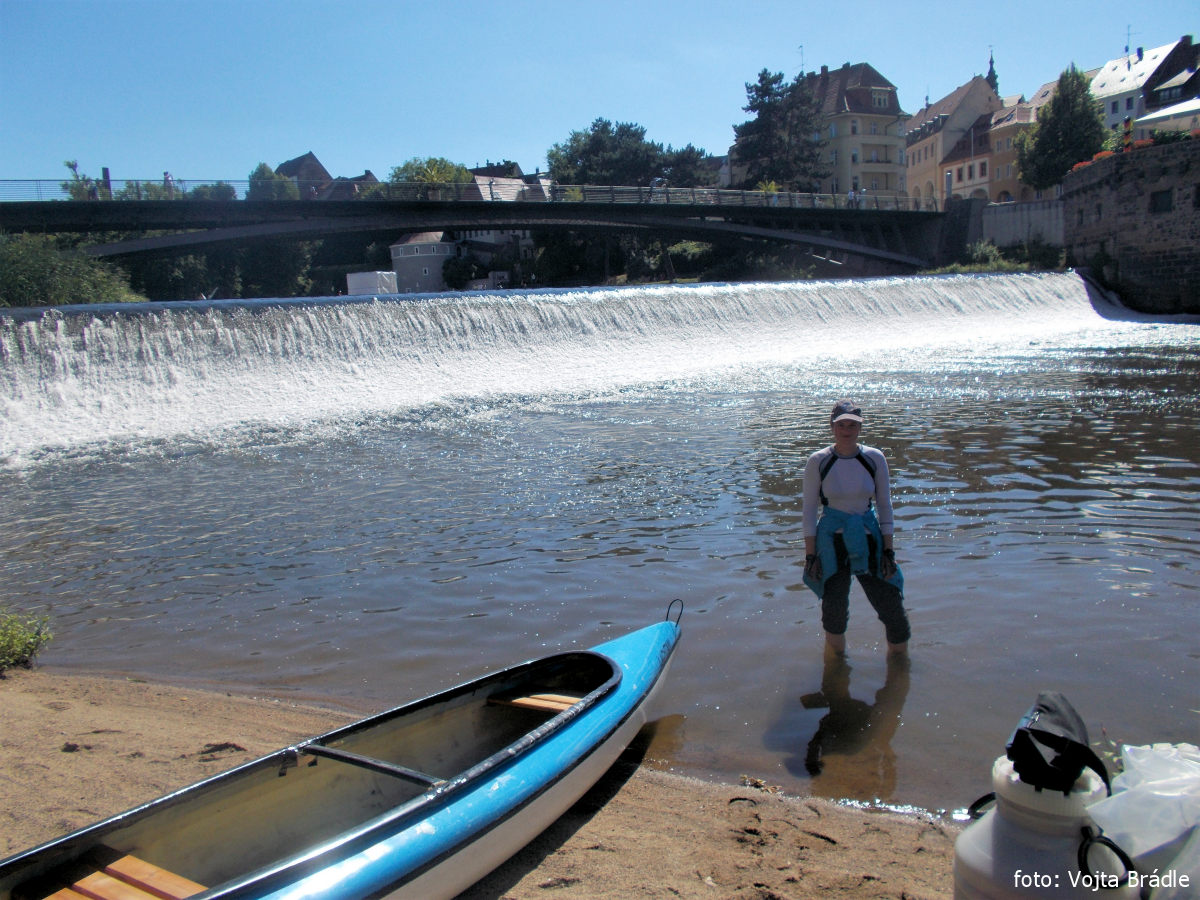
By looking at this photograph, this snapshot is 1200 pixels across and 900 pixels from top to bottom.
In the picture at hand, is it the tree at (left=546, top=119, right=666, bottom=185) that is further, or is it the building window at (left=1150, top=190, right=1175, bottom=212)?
the tree at (left=546, top=119, right=666, bottom=185)

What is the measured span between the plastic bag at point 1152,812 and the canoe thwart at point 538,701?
2.08 meters

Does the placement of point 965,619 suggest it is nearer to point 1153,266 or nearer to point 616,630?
point 616,630

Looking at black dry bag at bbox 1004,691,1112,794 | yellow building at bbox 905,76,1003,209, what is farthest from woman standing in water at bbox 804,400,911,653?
yellow building at bbox 905,76,1003,209

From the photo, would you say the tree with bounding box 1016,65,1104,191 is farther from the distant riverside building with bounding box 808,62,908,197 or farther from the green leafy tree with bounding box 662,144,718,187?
the green leafy tree with bounding box 662,144,718,187

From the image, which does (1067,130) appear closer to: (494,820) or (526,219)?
(526,219)

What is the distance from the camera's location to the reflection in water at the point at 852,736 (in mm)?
3703

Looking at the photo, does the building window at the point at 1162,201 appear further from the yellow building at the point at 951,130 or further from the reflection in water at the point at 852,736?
the yellow building at the point at 951,130

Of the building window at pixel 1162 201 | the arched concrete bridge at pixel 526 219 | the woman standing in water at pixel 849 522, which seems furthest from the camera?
the arched concrete bridge at pixel 526 219

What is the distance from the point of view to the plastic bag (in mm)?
1896

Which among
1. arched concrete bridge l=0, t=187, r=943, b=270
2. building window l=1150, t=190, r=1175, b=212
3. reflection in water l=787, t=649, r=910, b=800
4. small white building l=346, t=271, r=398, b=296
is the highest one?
arched concrete bridge l=0, t=187, r=943, b=270

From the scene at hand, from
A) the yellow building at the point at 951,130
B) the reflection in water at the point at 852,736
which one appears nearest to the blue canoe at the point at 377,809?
the reflection in water at the point at 852,736

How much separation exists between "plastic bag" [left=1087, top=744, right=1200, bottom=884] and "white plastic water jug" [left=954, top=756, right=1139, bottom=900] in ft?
0.25

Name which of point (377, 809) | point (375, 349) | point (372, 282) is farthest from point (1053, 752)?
point (372, 282)

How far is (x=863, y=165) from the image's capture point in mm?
75312
